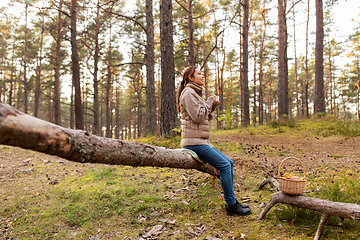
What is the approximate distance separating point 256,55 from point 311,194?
28.2m

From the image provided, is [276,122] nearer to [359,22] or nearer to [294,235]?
[294,235]

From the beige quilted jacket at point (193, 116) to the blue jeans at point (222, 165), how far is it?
0.42 feet

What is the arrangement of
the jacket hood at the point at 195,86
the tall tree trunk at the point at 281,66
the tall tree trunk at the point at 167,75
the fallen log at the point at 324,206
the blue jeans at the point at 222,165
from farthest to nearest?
the tall tree trunk at the point at 281,66 → the tall tree trunk at the point at 167,75 → the jacket hood at the point at 195,86 → the blue jeans at the point at 222,165 → the fallen log at the point at 324,206

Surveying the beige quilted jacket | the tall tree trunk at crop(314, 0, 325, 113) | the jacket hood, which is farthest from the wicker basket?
the tall tree trunk at crop(314, 0, 325, 113)

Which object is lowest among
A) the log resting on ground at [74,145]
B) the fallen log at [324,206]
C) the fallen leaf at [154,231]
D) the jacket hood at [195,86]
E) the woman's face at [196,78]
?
the fallen leaf at [154,231]

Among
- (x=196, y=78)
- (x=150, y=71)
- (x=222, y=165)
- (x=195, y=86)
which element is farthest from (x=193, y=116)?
(x=150, y=71)

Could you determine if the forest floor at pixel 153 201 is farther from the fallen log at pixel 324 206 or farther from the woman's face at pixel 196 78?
the woman's face at pixel 196 78

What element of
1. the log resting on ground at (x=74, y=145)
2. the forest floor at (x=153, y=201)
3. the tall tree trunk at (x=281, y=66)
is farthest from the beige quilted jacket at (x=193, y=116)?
the tall tree trunk at (x=281, y=66)

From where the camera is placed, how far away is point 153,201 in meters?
4.07

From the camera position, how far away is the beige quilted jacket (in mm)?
3453

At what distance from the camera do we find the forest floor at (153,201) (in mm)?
2979

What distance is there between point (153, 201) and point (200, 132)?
5.77ft

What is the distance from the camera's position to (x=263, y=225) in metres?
2.96

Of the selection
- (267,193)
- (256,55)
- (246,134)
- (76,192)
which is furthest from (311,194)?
(256,55)
